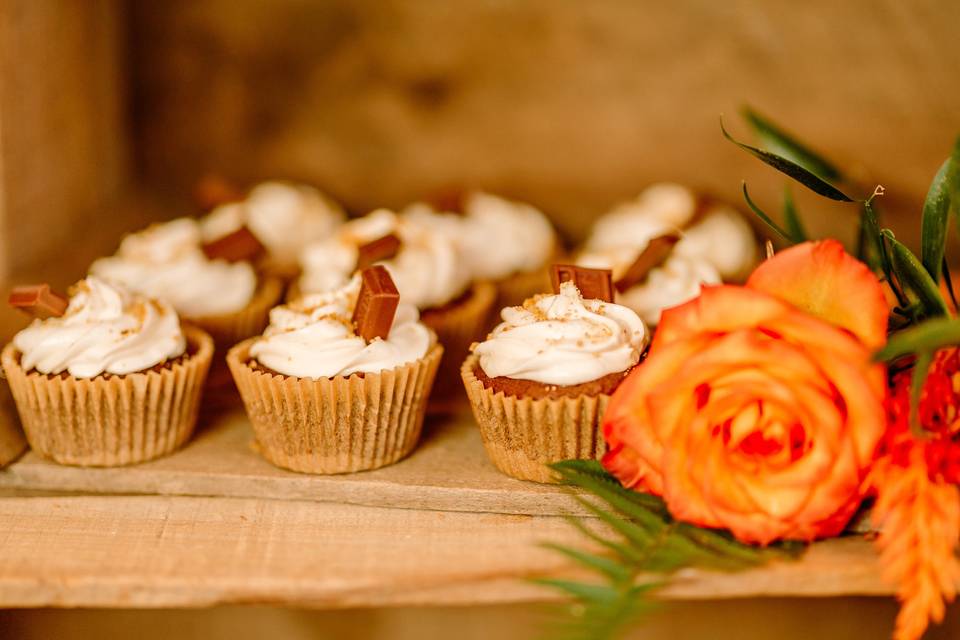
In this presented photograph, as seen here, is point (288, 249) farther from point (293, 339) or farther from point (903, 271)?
point (903, 271)

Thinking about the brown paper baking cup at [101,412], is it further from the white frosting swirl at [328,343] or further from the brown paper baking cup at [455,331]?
the brown paper baking cup at [455,331]

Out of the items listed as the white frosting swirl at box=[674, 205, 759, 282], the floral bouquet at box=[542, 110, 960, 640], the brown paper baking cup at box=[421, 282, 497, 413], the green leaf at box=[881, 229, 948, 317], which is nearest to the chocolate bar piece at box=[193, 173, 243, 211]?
the brown paper baking cup at box=[421, 282, 497, 413]

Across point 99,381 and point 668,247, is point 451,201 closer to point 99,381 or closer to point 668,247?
point 668,247

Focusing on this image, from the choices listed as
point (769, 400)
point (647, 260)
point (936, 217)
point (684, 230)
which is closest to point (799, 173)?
point (936, 217)

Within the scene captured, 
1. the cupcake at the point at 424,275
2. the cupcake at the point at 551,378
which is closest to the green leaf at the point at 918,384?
the cupcake at the point at 551,378

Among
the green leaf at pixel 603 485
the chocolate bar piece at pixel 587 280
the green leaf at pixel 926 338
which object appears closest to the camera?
the green leaf at pixel 926 338

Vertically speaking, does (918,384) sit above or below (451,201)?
above

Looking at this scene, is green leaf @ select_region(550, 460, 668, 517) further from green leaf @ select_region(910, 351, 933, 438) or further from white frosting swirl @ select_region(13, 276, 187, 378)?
white frosting swirl @ select_region(13, 276, 187, 378)

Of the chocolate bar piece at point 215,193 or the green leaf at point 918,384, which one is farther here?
the chocolate bar piece at point 215,193
